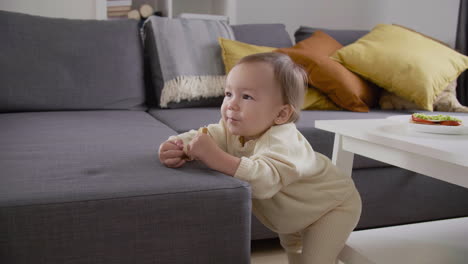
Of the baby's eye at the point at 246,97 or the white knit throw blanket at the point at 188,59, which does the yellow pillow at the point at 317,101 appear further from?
the baby's eye at the point at 246,97

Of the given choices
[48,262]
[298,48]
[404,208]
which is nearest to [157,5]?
[298,48]

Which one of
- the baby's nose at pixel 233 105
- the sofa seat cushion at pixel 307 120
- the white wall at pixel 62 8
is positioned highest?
the white wall at pixel 62 8

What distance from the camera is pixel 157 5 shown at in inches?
134

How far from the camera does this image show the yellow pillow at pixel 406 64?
6.98 feet

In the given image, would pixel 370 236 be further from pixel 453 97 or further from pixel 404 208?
pixel 453 97

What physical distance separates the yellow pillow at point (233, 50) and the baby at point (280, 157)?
1016mm

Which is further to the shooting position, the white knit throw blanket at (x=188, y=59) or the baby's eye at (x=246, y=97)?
the white knit throw blanket at (x=188, y=59)

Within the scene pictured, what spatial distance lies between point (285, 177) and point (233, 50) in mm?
1244

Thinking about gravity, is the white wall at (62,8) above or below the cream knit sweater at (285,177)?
above

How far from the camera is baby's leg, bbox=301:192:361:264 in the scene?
113 cm

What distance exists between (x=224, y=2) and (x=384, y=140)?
227 cm

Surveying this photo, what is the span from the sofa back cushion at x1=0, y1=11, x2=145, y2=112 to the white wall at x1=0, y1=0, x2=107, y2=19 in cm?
92

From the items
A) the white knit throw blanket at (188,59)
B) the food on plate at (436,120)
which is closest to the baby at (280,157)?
the food on plate at (436,120)

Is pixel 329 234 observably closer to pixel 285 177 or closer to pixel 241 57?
pixel 285 177
